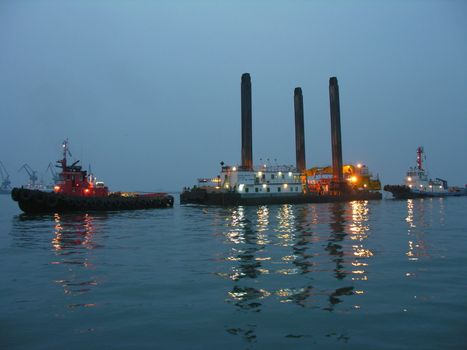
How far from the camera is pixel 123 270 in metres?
16.6

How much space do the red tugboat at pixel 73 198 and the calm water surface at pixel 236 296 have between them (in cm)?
3056

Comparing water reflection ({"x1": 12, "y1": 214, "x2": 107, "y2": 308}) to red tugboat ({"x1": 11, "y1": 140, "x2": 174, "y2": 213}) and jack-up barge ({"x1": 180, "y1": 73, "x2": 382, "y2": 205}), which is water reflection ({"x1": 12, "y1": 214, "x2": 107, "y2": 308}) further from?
jack-up barge ({"x1": 180, "y1": 73, "x2": 382, "y2": 205})

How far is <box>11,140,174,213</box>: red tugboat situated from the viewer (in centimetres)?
5228

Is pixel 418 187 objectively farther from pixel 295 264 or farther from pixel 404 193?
pixel 295 264

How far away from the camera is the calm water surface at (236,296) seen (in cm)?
898

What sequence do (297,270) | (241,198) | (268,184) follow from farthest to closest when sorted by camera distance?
(268,184), (241,198), (297,270)

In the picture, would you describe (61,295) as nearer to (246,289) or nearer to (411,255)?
(246,289)

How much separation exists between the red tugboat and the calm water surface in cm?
3056

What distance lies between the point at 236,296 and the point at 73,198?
46.9 meters

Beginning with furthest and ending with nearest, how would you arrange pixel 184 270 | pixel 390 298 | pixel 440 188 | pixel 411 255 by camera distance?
1. pixel 440 188
2. pixel 411 255
3. pixel 184 270
4. pixel 390 298

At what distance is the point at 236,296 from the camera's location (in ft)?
40.6

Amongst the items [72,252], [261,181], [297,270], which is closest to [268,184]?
[261,181]

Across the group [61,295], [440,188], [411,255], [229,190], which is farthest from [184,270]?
[440,188]

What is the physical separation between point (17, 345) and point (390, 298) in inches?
373
